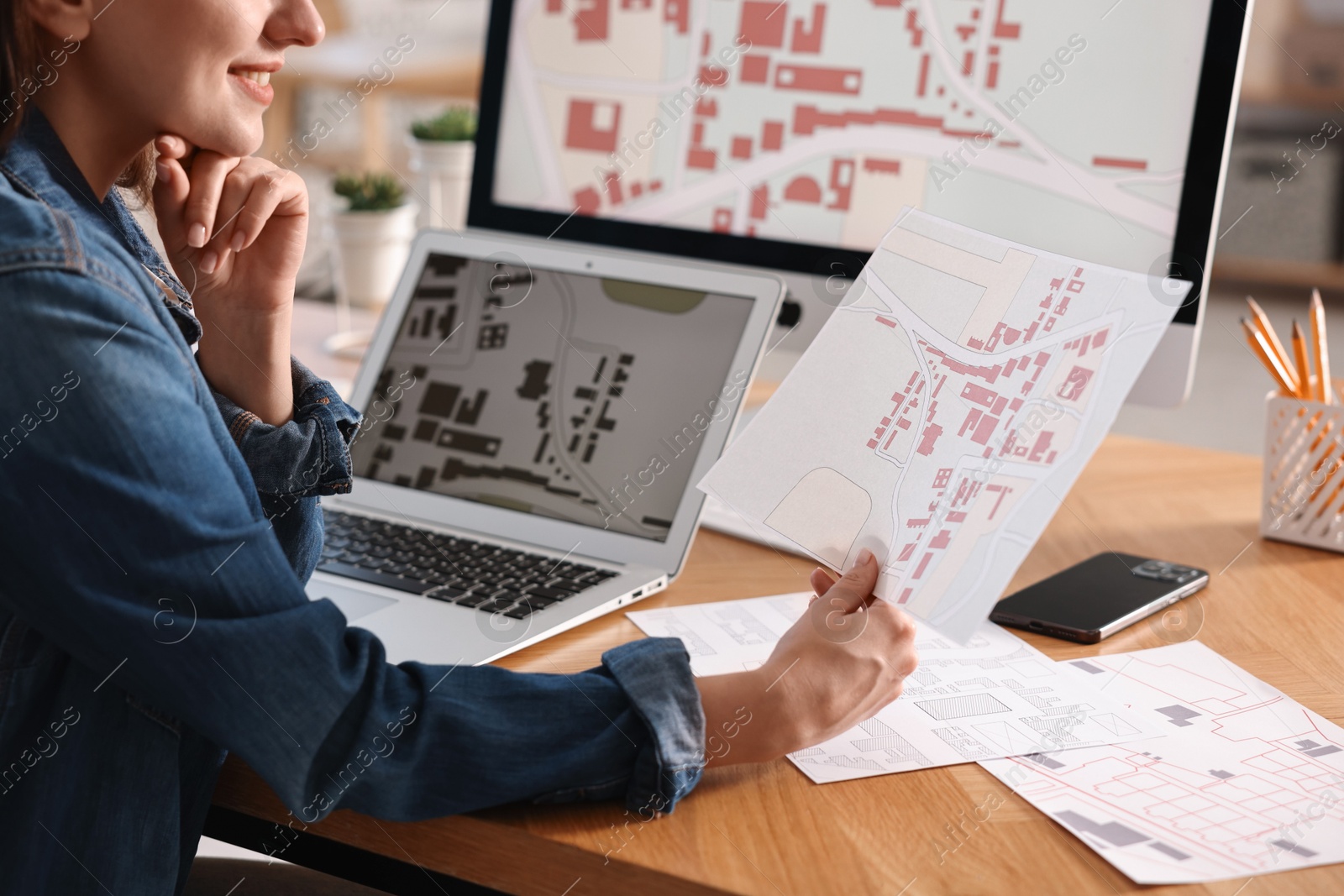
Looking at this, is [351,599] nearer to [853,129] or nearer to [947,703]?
[947,703]

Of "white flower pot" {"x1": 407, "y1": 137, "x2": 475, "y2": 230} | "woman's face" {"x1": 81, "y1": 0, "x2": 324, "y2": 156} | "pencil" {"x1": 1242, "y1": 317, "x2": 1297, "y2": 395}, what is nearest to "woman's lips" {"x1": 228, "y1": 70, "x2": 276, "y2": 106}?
"woman's face" {"x1": 81, "y1": 0, "x2": 324, "y2": 156}

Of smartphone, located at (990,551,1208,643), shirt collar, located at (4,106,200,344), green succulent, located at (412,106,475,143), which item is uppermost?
shirt collar, located at (4,106,200,344)

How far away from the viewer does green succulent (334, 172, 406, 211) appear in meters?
1.64

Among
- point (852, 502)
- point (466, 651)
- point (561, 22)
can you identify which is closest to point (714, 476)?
point (852, 502)

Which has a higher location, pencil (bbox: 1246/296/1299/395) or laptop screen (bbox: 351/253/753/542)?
pencil (bbox: 1246/296/1299/395)

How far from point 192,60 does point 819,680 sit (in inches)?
20.0

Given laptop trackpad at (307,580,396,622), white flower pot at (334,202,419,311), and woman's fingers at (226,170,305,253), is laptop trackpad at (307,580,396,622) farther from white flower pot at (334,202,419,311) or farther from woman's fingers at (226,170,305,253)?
white flower pot at (334,202,419,311)

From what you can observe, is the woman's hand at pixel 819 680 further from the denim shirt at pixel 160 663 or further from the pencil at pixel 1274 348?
the pencil at pixel 1274 348

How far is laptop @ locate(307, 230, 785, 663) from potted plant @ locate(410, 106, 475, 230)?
0.63 m

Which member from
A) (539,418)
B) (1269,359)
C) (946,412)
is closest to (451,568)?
(539,418)

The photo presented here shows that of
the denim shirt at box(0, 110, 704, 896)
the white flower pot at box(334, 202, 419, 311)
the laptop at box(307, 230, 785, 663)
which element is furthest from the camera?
the white flower pot at box(334, 202, 419, 311)

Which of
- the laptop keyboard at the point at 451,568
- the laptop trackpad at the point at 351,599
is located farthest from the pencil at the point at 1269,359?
the laptop trackpad at the point at 351,599

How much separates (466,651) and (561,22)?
74 centimetres

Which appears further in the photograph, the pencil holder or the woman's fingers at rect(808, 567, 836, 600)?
the pencil holder
